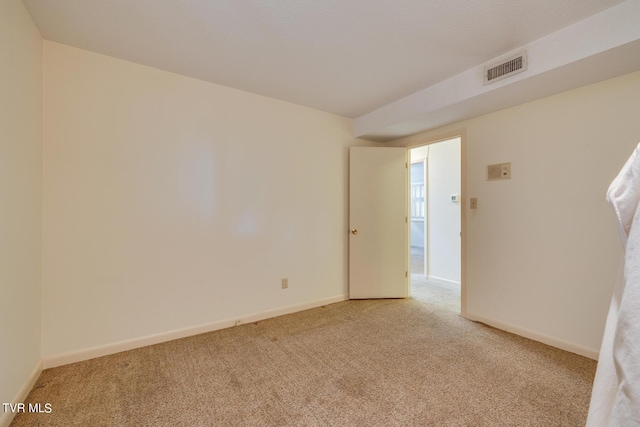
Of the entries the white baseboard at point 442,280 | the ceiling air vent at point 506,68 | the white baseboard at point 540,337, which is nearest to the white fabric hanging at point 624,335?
the ceiling air vent at point 506,68

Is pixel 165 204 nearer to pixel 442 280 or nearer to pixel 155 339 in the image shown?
pixel 155 339

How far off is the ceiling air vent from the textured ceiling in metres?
0.08

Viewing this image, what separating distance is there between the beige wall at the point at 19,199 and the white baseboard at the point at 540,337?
12.1 feet

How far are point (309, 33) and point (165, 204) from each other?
6.11 ft

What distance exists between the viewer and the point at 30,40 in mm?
1762

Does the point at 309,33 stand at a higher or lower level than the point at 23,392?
higher

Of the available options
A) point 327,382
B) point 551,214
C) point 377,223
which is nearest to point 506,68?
point 551,214

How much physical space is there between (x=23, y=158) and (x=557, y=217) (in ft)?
13.1

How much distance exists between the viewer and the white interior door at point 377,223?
3594 millimetres

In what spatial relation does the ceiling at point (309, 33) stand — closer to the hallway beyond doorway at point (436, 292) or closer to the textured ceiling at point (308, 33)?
the textured ceiling at point (308, 33)

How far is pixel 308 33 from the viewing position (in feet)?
6.24

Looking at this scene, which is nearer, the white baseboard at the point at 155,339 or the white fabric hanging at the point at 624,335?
the white fabric hanging at the point at 624,335

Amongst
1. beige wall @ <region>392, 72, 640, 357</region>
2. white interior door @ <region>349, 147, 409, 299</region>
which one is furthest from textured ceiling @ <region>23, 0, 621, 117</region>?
white interior door @ <region>349, 147, 409, 299</region>

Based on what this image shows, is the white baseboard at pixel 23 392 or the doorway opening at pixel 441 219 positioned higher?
the doorway opening at pixel 441 219
